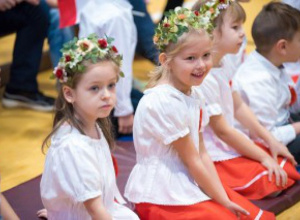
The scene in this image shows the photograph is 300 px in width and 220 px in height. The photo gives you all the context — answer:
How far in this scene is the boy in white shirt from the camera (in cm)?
304

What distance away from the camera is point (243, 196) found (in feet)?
9.05

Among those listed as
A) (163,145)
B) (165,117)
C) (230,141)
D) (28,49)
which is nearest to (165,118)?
(165,117)

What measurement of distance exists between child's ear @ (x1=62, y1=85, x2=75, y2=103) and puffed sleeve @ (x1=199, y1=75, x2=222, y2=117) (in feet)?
2.50

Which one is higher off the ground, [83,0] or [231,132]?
[83,0]

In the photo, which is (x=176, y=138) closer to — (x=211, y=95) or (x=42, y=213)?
(x=211, y=95)

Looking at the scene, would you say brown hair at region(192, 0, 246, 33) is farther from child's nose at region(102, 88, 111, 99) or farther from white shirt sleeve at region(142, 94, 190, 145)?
child's nose at region(102, 88, 111, 99)

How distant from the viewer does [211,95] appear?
109 inches

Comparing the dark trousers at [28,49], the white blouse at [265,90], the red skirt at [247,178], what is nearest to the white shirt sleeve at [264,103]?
the white blouse at [265,90]

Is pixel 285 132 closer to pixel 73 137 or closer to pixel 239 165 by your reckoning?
pixel 239 165

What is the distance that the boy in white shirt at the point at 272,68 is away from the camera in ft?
9.96

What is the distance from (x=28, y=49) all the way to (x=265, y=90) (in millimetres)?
1653

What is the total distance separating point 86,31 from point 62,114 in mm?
1264

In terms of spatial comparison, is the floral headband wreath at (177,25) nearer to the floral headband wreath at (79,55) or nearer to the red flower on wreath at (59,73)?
the floral headband wreath at (79,55)

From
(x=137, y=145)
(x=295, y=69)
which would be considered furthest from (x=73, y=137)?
(x=295, y=69)
